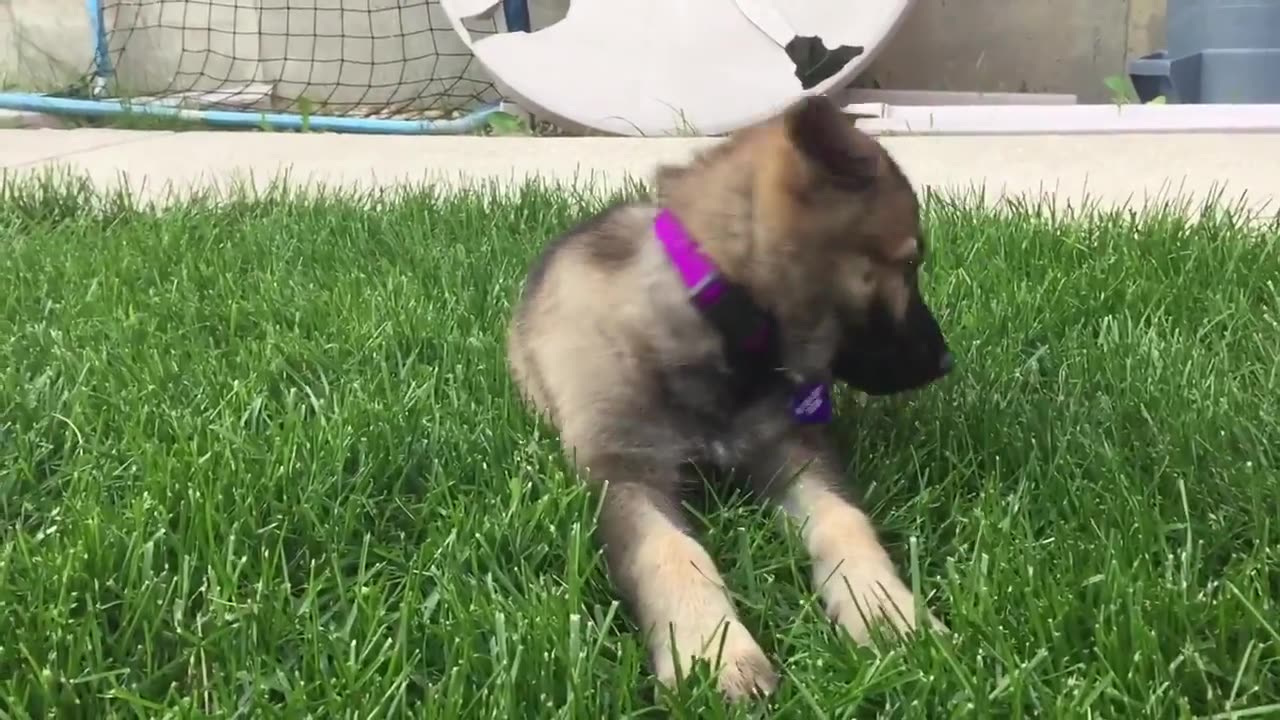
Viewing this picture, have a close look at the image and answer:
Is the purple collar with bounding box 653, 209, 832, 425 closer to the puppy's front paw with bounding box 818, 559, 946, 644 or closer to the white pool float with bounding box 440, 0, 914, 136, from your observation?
the puppy's front paw with bounding box 818, 559, 946, 644

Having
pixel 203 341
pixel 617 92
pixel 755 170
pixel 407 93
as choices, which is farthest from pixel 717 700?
pixel 407 93

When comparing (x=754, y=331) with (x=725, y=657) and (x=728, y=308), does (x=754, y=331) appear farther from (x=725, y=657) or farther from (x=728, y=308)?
(x=725, y=657)

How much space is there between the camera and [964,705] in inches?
38.9

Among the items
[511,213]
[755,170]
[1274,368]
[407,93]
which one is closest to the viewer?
[755,170]

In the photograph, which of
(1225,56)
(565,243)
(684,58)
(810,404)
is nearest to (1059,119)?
(1225,56)

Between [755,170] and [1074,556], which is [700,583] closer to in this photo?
[1074,556]

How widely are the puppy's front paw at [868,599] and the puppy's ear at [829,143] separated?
0.49 metres

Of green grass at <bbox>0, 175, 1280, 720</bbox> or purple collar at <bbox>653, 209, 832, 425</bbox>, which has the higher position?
purple collar at <bbox>653, 209, 832, 425</bbox>

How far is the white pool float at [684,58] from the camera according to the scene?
467 centimetres

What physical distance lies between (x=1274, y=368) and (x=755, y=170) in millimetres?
907

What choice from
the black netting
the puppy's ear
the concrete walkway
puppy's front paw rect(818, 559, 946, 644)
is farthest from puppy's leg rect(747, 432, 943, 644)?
the black netting

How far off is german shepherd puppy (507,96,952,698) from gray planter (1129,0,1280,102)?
4.19 m

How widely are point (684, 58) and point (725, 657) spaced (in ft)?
12.8

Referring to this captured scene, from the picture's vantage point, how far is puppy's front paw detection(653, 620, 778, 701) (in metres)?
1.10
